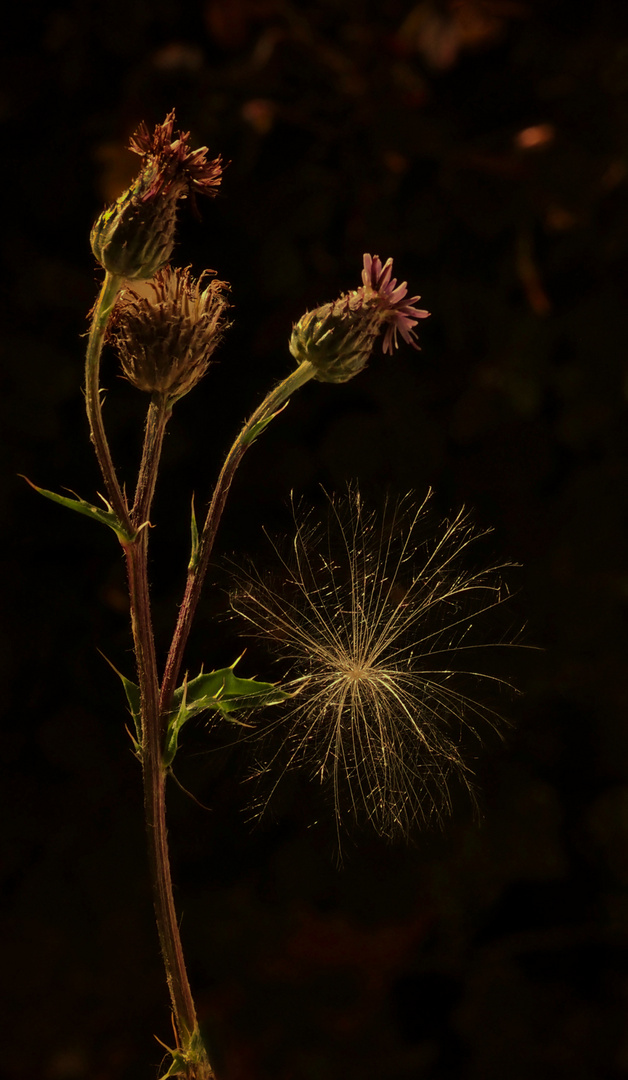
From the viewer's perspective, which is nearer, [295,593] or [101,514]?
[101,514]

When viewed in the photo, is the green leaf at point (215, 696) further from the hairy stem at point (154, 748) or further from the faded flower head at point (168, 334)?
the faded flower head at point (168, 334)

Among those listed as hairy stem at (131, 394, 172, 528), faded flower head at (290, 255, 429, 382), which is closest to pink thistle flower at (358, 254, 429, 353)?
faded flower head at (290, 255, 429, 382)

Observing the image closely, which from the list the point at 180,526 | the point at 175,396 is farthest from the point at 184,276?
the point at 180,526

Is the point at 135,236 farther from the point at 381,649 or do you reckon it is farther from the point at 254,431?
the point at 381,649

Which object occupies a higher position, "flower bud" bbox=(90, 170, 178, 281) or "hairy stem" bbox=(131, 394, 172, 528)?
"flower bud" bbox=(90, 170, 178, 281)

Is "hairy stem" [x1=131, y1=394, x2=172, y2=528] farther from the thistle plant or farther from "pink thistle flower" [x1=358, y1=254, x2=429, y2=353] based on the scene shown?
"pink thistle flower" [x1=358, y1=254, x2=429, y2=353]

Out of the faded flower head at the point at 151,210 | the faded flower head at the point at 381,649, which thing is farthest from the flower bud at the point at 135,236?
the faded flower head at the point at 381,649

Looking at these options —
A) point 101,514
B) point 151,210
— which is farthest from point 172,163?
point 101,514
